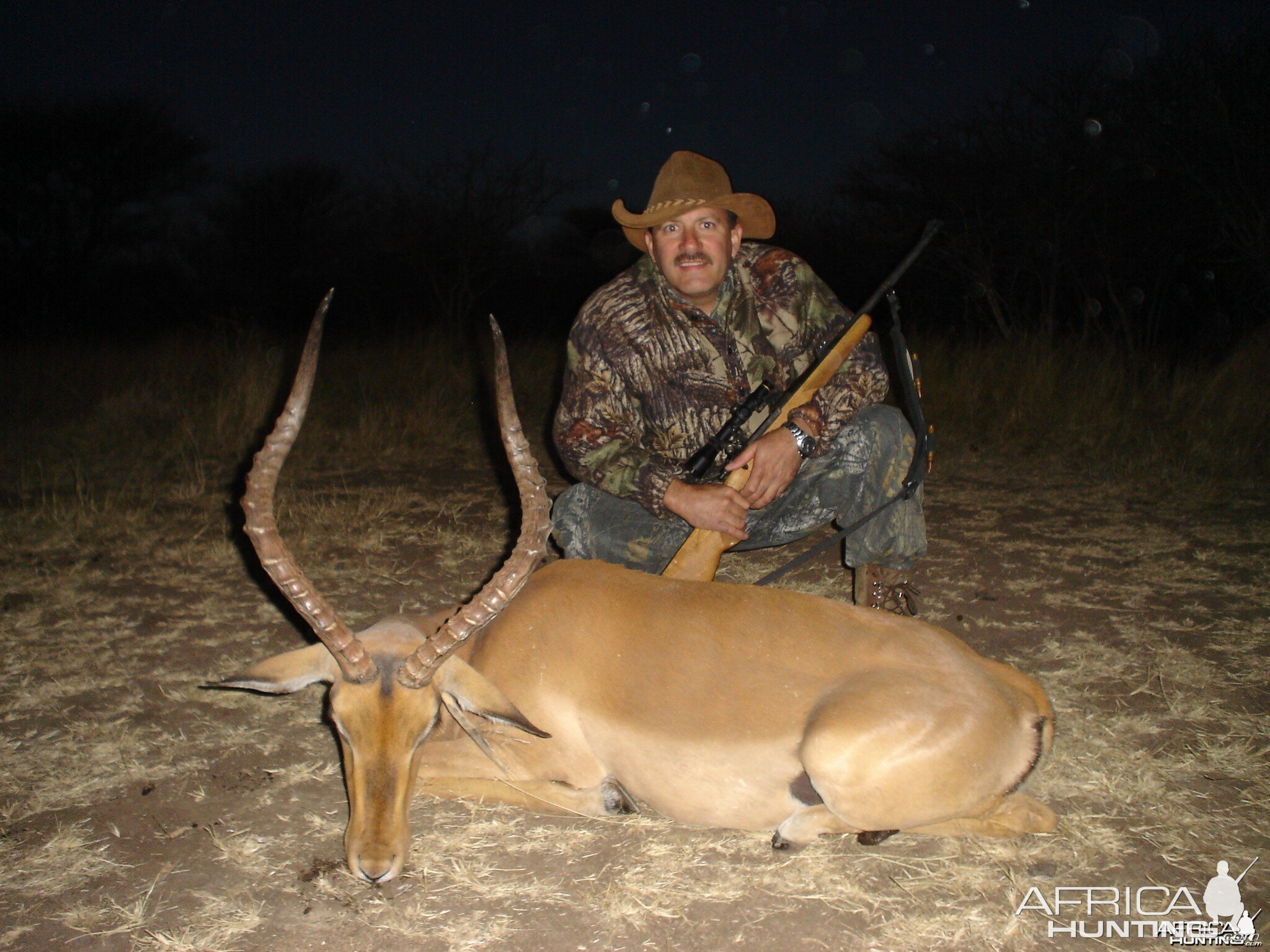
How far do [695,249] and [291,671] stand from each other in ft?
8.03

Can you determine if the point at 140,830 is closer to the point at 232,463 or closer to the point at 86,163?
the point at 232,463

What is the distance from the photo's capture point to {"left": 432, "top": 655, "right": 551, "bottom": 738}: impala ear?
8.27ft

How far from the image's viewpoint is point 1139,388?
30.8 feet

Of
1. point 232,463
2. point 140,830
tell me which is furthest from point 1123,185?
point 140,830

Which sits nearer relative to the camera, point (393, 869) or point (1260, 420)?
point (393, 869)

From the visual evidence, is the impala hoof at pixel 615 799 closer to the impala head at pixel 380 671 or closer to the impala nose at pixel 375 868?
the impala head at pixel 380 671

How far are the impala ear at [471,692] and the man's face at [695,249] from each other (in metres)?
2.18

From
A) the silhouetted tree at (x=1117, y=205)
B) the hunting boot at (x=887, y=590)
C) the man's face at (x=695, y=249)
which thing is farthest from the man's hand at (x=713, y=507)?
the silhouetted tree at (x=1117, y=205)

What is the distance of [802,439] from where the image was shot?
12.8ft

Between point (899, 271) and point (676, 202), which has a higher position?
point (676, 202)

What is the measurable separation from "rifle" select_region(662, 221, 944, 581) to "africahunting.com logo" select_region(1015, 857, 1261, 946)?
1.62 m

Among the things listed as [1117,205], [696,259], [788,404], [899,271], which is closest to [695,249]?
[696,259]

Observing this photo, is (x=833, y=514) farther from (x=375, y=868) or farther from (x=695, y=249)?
(x=375, y=868)

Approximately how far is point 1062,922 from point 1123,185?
42.3 feet
